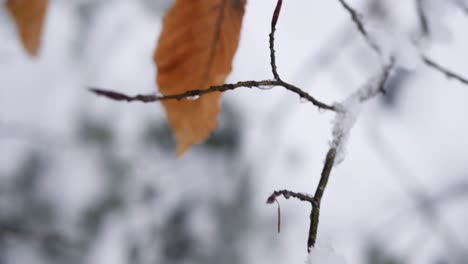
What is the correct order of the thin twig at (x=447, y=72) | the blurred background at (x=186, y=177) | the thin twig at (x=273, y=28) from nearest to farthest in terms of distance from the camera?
the thin twig at (x=273, y=28) → the thin twig at (x=447, y=72) → the blurred background at (x=186, y=177)

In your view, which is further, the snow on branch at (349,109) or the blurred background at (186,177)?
the blurred background at (186,177)

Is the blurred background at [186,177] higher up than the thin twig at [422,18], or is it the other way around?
the blurred background at [186,177]

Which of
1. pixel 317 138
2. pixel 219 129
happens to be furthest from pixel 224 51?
pixel 317 138

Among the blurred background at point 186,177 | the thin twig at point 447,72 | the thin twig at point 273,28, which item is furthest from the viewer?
the blurred background at point 186,177

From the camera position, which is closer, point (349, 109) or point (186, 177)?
point (349, 109)

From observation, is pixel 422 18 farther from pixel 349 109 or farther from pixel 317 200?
pixel 317 200

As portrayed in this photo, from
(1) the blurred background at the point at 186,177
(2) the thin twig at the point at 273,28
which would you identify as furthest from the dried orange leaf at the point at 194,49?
(1) the blurred background at the point at 186,177

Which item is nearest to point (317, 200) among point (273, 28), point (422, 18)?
point (273, 28)

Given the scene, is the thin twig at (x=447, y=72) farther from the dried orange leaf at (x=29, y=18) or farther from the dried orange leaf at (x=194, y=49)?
the dried orange leaf at (x=29, y=18)

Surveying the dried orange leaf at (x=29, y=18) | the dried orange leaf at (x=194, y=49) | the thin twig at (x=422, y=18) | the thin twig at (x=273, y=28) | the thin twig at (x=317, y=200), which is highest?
the thin twig at (x=422, y=18)
